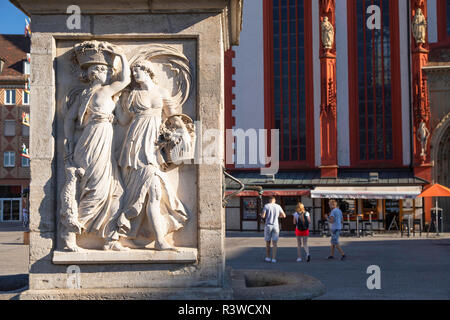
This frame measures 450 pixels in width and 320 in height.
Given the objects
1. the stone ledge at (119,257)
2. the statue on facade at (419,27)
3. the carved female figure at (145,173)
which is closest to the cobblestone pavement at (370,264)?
the stone ledge at (119,257)

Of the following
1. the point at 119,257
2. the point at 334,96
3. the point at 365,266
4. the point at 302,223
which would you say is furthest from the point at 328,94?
the point at 119,257

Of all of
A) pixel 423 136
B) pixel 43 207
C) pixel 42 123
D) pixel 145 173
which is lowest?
pixel 43 207

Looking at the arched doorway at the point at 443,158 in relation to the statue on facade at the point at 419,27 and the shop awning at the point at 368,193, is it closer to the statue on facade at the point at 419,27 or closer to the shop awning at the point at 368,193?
the shop awning at the point at 368,193

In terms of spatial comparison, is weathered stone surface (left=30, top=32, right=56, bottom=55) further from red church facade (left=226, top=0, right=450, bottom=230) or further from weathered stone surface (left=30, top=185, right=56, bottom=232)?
red church facade (left=226, top=0, right=450, bottom=230)

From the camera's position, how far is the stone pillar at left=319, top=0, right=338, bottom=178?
94.2 ft

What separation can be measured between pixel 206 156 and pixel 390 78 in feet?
84.2

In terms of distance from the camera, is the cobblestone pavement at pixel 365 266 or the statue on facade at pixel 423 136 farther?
the statue on facade at pixel 423 136

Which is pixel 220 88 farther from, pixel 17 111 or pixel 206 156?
pixel 17 111

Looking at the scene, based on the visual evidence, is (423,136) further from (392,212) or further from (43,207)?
(43,207)

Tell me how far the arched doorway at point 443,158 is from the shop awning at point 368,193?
1.84m

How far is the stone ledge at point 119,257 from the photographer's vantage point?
505 centimetres

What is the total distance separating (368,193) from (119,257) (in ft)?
75.2

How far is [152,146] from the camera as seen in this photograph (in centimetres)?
514

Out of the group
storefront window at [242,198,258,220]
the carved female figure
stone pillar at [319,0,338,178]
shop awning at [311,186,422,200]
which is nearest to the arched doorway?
shop awning at [311,186,422,200]
